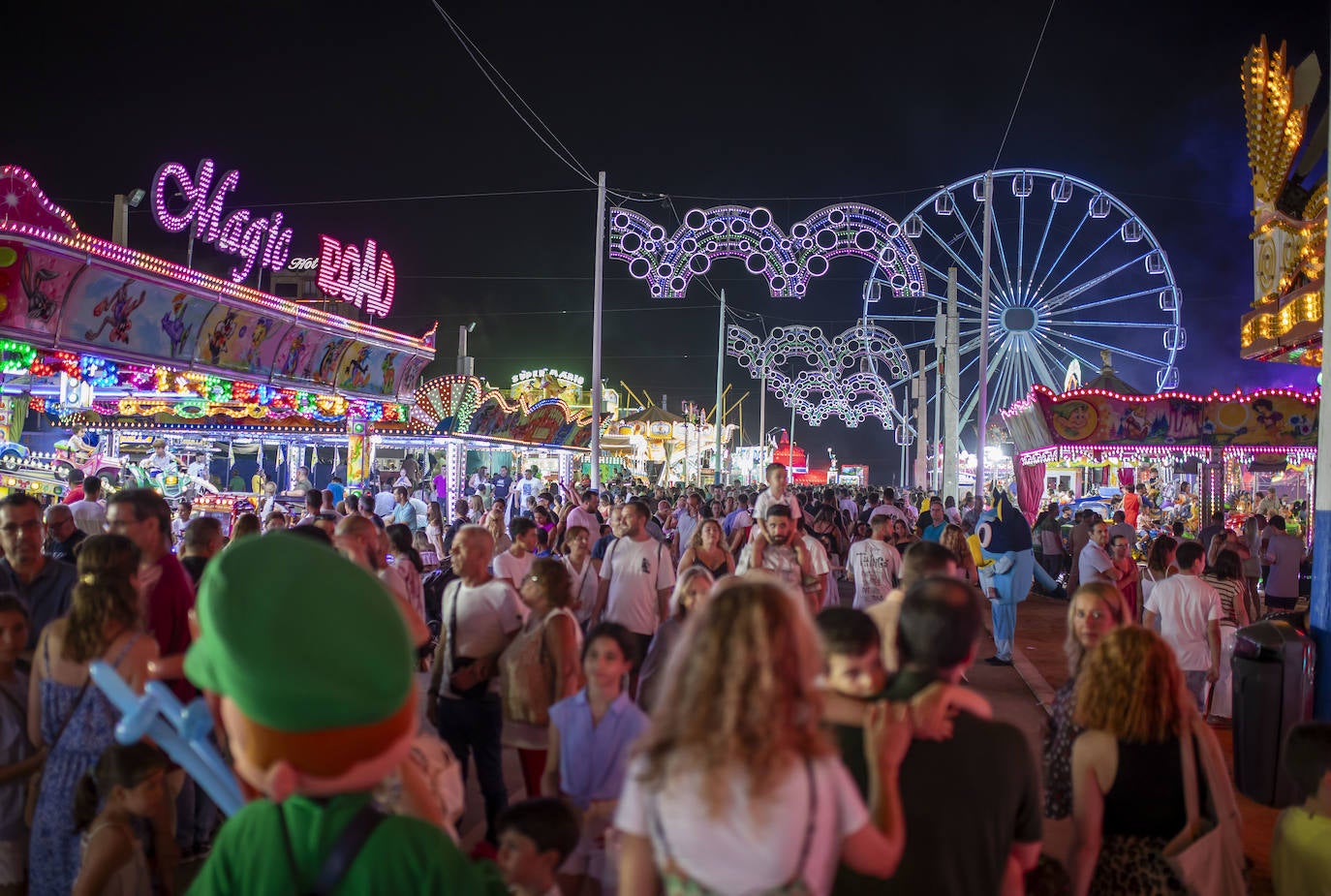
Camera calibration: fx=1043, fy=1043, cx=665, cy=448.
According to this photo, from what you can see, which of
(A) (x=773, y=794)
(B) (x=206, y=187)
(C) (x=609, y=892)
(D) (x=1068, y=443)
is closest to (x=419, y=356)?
(B) (x=206, y=187)

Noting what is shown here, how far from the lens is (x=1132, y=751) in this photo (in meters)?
3.22

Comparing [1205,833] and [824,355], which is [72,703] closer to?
[1205,833]

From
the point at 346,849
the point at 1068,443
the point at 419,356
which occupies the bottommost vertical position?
the point at 346,849

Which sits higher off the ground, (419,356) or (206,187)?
(206,187)

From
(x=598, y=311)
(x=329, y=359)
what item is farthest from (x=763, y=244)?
(x=329, y=359)

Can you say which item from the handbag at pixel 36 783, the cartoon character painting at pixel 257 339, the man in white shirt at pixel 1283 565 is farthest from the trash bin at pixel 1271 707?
the cartoon character painting at pixel 257 339

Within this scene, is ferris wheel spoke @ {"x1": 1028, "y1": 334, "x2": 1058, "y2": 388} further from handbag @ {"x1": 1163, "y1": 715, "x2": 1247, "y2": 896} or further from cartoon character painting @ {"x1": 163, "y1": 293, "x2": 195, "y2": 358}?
handbag @ {"x1": 1163, "y1": 715, "x2": 1247, "y2": 896}

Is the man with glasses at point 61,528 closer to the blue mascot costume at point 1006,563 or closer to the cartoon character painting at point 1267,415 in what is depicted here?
the blue mascot costume at point 1006,563

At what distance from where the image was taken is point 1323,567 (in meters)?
6.23

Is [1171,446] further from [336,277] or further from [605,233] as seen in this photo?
[336,277]

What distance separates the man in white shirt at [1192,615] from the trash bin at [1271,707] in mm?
822

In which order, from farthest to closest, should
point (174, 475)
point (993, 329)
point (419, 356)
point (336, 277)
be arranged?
point (993, 329) < point (419, 356) < point (336, 277) < point (174, 475)

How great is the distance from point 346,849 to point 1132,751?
7.99 feet

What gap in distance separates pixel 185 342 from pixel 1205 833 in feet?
51.6
